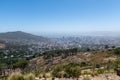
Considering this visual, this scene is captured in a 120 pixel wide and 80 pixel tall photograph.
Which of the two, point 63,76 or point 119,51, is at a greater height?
point 63,76

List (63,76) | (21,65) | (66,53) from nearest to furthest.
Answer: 1. (63,76)
2. (21,65)
3. (66,53)

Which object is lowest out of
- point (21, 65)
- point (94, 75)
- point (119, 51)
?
point (21, 65)

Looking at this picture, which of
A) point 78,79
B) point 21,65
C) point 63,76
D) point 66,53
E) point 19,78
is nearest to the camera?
point 19,78

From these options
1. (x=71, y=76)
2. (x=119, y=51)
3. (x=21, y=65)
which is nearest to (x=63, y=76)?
(x=71, y=76)

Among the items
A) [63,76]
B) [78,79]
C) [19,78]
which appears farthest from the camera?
[63,76]

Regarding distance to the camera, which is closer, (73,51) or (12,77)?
(12,77)

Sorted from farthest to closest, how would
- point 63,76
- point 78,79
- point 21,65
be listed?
point 21,65 < point 63,76 < point 78,79

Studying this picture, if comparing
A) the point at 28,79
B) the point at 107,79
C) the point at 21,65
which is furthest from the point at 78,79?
the point at 21,65

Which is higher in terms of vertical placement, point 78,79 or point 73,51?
point 78,79

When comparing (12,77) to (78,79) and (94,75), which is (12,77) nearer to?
(78,79)
